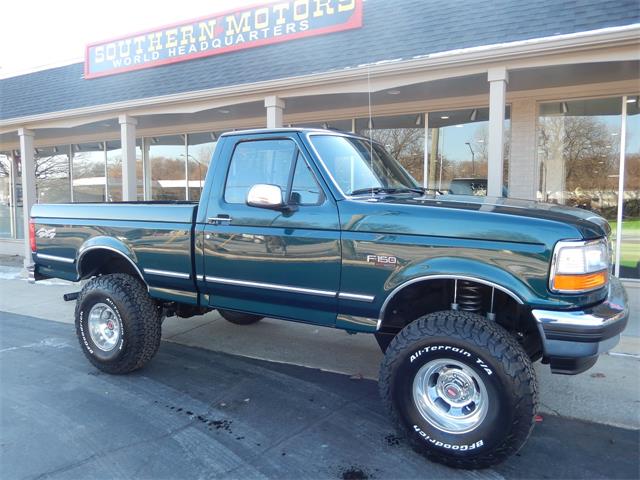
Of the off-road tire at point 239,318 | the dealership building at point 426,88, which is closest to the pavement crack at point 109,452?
the off-road tire at point 239,318

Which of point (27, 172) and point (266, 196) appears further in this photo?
point (27, 172)

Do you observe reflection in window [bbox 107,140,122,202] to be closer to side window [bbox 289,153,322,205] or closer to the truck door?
the truck door

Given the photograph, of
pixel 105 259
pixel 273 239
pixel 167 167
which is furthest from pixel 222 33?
pixel 273 239

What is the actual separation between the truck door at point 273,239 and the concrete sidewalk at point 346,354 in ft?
4.53

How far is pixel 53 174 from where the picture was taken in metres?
15.2

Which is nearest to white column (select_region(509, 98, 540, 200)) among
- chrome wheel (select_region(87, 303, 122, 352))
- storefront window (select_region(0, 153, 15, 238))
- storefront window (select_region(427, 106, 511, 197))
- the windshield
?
storefront window (select_region(427, 106, 511, 197))

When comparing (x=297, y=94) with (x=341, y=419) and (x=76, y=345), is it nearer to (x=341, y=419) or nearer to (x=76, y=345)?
(x=76, y=345)

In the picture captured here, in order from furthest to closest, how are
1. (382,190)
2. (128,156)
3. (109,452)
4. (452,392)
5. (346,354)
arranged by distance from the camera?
(128,156) < (346,354) < (382,190) < (109,452) < (452,392)

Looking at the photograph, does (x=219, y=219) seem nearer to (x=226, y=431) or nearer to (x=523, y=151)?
(x=226, y=431)

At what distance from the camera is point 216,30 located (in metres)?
9.84

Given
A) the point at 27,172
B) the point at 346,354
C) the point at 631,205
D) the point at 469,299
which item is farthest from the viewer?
the point at 27,172

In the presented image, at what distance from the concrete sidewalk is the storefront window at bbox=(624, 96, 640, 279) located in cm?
217

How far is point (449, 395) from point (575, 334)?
2.73ft

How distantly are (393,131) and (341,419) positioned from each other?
705cm
